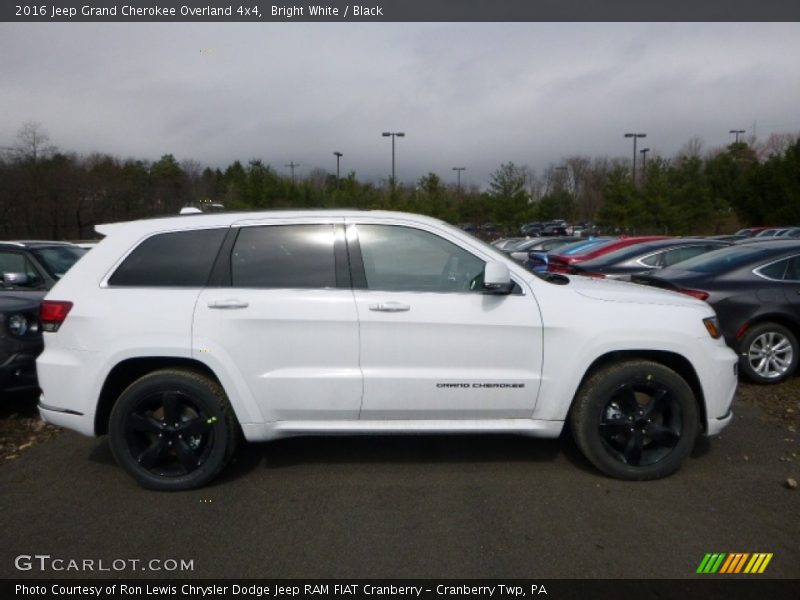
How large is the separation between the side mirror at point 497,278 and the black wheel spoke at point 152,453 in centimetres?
239

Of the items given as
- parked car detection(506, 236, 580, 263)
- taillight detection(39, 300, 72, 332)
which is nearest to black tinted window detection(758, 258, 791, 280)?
taillight detection(39, 300, 72, 332)

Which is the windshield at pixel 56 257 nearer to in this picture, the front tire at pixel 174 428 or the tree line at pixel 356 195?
the front tire at pixel 174 428

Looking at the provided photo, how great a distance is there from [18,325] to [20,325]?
2 centimetres

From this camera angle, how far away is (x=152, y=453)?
389cm

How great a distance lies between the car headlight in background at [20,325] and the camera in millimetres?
5109

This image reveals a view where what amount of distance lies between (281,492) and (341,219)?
1899 millimetres

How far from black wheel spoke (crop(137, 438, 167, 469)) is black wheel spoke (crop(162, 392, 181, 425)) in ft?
0.51

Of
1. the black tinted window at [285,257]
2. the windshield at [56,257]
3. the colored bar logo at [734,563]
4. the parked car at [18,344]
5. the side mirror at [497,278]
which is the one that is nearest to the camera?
the colored bar logo at [734,563]

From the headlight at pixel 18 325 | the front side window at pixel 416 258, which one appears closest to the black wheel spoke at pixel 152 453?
the front side window at pixel 416 258

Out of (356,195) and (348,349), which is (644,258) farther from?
(356,195)

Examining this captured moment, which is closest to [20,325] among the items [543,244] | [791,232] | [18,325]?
[18,325]
